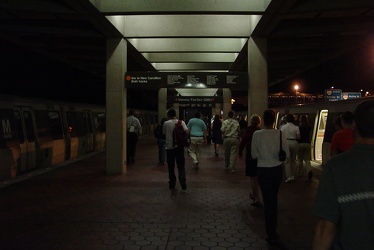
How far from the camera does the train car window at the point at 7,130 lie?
9922 millimetres

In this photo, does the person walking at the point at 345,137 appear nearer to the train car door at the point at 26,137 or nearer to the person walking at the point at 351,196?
the person walking at the point at 351,196

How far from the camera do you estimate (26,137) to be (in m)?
11.4

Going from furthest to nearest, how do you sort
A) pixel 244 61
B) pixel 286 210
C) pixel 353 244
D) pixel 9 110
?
pixel 244 61
pixel 9 110
pixel 286 210
pixel 353 244

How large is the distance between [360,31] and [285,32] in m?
2.41

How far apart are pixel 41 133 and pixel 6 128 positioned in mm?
2484

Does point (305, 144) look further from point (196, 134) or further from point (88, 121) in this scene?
point (88, 121)

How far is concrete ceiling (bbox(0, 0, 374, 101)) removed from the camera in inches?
339

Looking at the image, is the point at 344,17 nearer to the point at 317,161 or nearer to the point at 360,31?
the point at 360,31

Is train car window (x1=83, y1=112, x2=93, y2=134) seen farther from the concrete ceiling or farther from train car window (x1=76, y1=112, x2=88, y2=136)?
the concrete ceiling

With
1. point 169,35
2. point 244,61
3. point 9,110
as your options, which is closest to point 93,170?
point 9,110

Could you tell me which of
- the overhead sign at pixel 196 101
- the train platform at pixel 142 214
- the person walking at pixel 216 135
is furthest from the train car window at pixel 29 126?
the overhead sign at pixel 196 101

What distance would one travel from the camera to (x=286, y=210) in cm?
670

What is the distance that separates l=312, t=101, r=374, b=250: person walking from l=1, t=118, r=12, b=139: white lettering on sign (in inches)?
379

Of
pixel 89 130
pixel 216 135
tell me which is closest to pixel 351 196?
pixel 216 135
